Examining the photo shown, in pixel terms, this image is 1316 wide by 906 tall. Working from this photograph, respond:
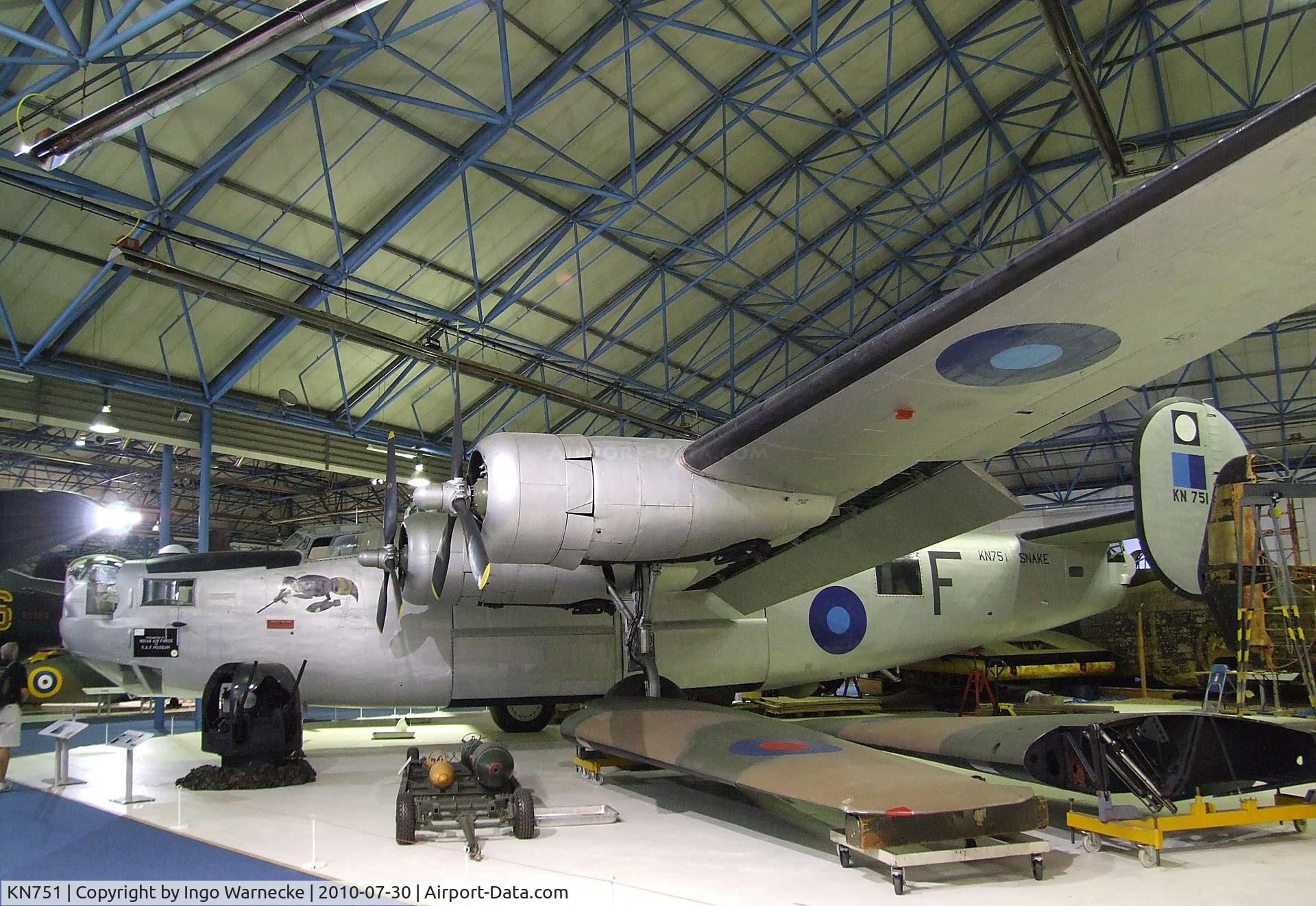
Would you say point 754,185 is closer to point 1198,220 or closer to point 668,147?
point 668,147

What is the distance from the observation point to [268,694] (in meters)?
8.23

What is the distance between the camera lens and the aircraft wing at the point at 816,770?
485 cm

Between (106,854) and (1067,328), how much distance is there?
7.30m

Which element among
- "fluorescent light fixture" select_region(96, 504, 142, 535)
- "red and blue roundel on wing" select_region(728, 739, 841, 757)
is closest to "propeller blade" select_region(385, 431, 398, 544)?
"red and blue roundel on wing" select_region(728, 739, 841, 757)

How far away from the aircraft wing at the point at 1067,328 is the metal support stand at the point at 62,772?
6873mm

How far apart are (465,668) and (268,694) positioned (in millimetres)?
2426

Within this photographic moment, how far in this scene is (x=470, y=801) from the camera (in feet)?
20.1

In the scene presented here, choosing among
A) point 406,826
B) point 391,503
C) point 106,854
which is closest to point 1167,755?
point 406,826

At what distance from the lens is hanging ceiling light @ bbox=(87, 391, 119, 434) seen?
15165mm

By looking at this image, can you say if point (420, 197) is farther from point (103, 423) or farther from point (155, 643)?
point (155, 643)

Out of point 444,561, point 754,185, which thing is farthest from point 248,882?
point 754,185

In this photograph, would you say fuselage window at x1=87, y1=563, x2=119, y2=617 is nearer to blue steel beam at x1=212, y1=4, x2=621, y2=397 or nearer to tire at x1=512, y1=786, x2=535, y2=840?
blue steel beam at x1=212, y1=4, x2=621, y2=397

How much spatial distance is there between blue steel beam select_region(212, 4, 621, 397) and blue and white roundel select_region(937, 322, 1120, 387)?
9.67m

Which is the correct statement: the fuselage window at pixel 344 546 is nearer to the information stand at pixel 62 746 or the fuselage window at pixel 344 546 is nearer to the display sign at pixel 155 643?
the display sign at pixel 155 643
